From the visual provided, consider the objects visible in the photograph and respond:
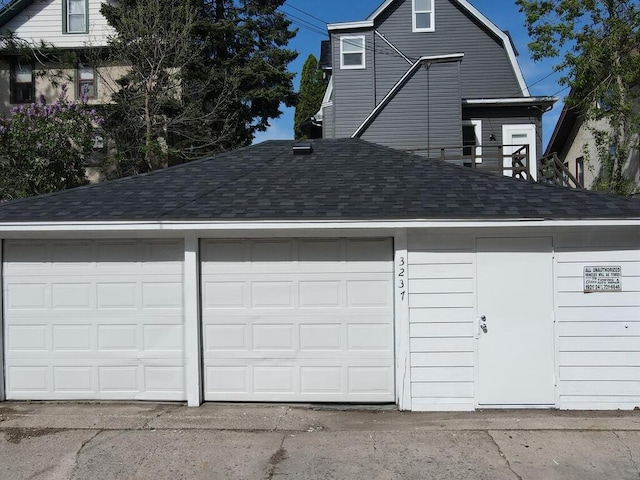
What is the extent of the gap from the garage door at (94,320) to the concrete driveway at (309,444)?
432mm

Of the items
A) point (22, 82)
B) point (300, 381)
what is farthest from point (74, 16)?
point (300, 381)

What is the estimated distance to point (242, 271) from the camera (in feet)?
23.5

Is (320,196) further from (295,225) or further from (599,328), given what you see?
(599,328)

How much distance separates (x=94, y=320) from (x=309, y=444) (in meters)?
3.50

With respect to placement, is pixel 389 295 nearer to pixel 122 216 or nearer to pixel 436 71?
pixel 122 216

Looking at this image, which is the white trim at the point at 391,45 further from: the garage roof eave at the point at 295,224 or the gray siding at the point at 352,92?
the garage roof eave at the point at 295,224

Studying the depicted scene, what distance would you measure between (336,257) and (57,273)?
3.78 meters

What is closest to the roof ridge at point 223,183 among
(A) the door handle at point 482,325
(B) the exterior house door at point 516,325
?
(B) the exterior house door at point 516,325

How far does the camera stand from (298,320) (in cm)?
709

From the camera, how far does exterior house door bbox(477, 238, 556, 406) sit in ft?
22.1

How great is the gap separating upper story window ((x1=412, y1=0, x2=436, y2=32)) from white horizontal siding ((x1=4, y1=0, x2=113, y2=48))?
1074cm

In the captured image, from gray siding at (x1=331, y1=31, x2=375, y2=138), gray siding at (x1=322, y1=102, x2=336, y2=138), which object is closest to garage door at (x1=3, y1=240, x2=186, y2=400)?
gray siding at (x1=331, y1=31, x2=375, y2=138)

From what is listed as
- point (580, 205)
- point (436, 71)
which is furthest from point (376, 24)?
point (580, 205)

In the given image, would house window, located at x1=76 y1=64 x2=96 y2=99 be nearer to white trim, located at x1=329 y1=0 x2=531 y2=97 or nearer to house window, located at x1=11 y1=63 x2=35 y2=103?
house window, located at x1=11 y1=63 x2=35 y2=103
